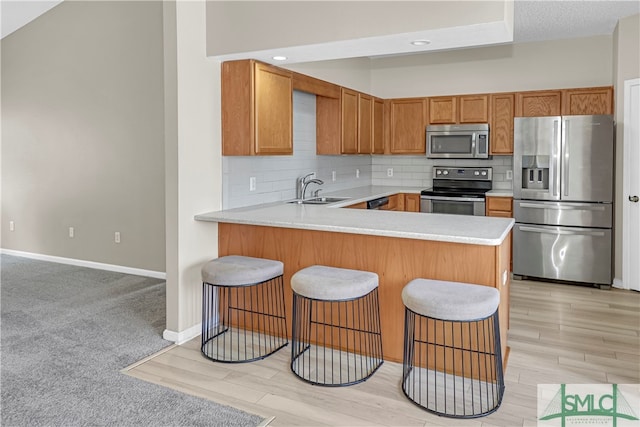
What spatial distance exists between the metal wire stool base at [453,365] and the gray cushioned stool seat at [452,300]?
14 cm

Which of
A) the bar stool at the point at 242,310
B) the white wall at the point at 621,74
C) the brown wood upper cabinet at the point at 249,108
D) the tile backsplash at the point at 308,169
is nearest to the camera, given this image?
the bar stool at the point at 242,310

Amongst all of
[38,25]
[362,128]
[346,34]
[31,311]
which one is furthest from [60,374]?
[38,25]

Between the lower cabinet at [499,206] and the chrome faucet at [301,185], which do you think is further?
the lower cabinet at [499,206]

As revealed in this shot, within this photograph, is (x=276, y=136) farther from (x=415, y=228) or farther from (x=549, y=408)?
(x=549, y=408)

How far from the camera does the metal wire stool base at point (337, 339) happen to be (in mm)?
2959

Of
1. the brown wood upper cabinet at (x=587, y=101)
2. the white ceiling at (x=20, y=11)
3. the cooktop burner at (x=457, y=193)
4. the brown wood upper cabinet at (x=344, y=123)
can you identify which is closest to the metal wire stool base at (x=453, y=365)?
the brown wood upper cabinet at (x=344, y=123)

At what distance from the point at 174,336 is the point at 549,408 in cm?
237

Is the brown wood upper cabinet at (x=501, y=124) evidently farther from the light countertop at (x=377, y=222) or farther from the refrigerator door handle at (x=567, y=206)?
the light countertop at (x=377, y=222)

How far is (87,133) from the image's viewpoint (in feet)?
17.8

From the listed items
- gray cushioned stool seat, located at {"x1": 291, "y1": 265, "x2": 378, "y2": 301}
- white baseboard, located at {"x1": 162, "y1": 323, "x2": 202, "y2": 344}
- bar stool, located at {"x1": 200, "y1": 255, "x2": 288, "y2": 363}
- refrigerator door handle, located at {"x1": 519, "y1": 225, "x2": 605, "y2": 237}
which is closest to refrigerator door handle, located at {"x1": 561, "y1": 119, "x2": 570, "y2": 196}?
refrigerator door handle, located at {"x1": 519, "y1": 225, "x2": 605, "y2": 237}

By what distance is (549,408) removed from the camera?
251 centimetres

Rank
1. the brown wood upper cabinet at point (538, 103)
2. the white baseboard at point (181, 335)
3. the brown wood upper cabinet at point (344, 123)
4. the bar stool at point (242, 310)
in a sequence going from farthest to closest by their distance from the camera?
the brown wood upper cabinet at point (538, 103) → the brown wood upper cabinet at point (344, 123) → the white baseboard at point (181, 335) → the bar stool at point (242, 310)

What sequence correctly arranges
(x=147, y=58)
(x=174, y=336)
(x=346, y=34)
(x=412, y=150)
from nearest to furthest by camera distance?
1. (x=346, y=34)
2. (x=174, y=336)
3. (x=147, y=58)
4. (x=412, y=150)

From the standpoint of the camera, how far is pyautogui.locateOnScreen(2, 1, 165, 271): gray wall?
497cm
